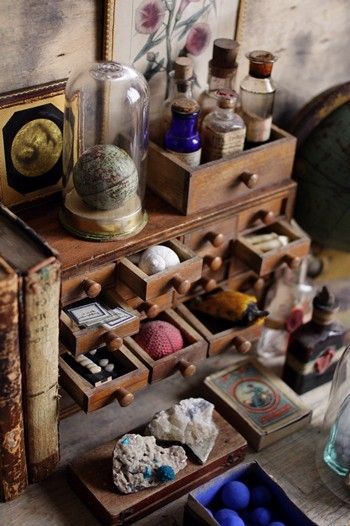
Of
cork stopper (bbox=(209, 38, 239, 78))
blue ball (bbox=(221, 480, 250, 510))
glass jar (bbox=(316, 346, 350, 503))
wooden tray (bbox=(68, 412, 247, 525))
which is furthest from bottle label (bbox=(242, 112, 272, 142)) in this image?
blue ball (bbox=(221, 480, 250, 510))

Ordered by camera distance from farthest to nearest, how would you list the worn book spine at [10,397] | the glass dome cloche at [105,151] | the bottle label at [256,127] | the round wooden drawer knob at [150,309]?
the bottle label at [256,127], the round wooden drawer knob at [150,309], the glass dome cloche at [105,151], the worn book spine at [10,397]

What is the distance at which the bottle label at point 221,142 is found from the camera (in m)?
1.72

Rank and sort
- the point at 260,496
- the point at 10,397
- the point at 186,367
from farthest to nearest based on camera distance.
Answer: the point at 186,367 → the point at 260,496 → the point at 10,397

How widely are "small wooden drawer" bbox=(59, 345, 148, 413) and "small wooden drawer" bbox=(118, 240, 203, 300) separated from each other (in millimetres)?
135

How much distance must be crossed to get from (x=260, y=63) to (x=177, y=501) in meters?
0.89

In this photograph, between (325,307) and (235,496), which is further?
(325,307)

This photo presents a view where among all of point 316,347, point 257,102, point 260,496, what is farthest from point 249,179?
point 260,496

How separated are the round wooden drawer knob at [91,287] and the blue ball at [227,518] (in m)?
0.46

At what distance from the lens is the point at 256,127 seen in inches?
70.5

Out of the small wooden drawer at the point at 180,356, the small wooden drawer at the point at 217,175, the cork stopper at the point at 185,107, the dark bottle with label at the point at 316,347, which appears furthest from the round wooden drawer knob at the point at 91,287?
the dark bottle with label at the point at 316,347

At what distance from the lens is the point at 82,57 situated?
5.35 ft

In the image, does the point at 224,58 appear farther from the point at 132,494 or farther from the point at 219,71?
the point at 132,494

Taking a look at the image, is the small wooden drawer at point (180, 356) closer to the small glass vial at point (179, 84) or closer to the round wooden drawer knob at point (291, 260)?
the round wooden drawer knob at point (291, 260)

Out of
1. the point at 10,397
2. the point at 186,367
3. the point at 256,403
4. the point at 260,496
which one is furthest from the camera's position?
the point at 256,403
